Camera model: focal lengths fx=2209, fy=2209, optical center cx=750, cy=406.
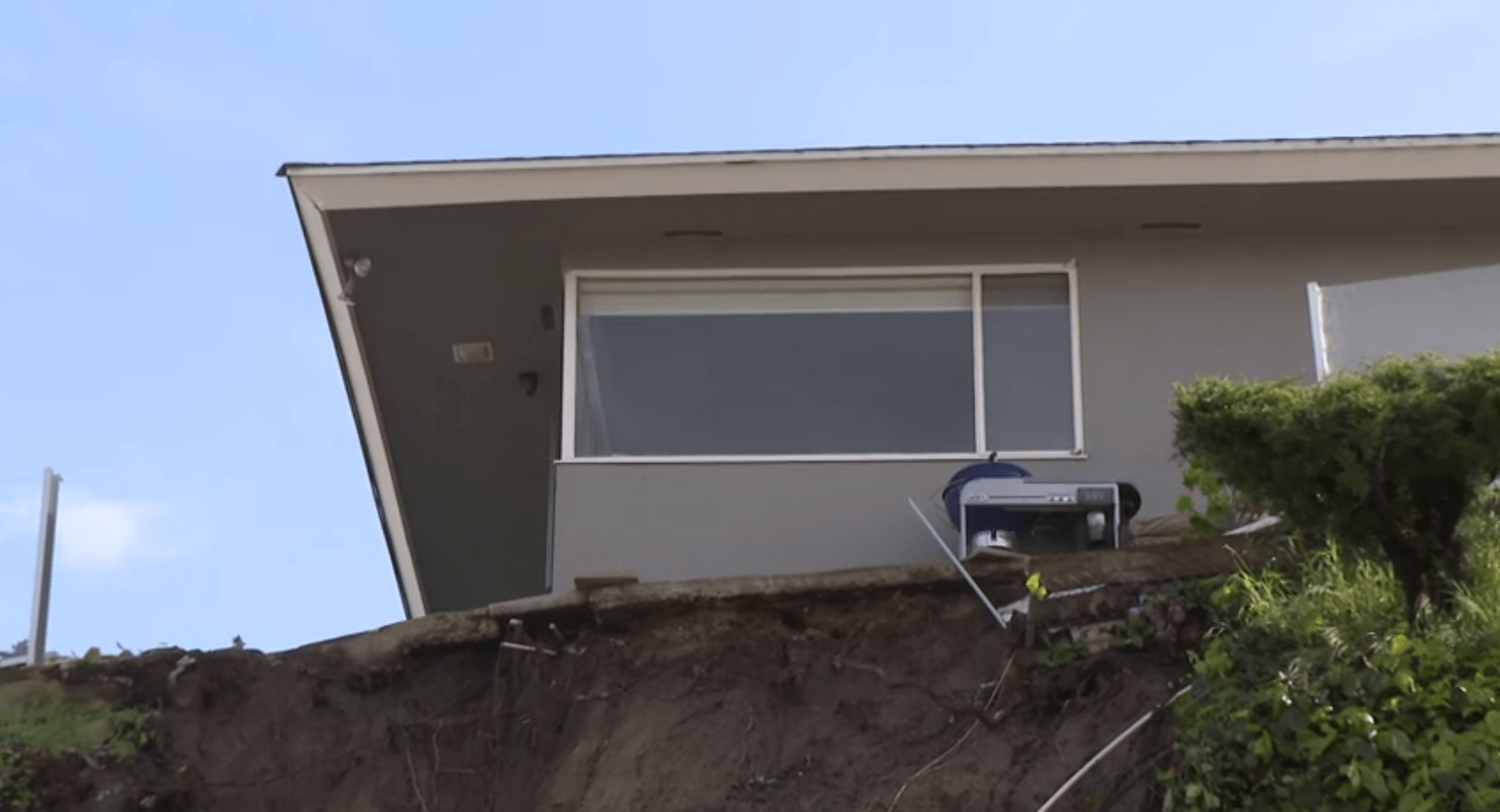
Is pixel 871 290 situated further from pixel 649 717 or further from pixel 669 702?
pixel 649 717

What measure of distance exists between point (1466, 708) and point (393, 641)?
5.10 meters

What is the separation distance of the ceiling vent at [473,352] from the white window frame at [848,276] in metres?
1.35

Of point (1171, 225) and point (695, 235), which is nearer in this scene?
point (1171, 225)

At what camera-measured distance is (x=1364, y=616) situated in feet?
28.1

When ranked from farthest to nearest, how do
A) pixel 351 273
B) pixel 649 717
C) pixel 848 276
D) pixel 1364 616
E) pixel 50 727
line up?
pixel 351 273 < pixel 848 276 < pixel 50 727 < pixel 649 717 < pixel 1364 616

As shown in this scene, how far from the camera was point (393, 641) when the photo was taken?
34.9ft

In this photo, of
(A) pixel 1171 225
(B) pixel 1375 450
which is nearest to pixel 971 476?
(A) pixel 1171 225

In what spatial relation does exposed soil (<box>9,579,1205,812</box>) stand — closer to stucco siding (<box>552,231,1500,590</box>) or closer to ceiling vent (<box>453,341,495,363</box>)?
stucco siding (<box>552,231,1500,590</box>)

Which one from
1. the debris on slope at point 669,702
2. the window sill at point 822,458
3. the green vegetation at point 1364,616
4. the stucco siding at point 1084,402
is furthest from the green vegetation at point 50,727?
the green vegetation at point 1364,616

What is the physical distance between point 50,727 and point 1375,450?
6.07 m

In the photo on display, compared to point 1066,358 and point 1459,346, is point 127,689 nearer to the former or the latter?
point 1066,358

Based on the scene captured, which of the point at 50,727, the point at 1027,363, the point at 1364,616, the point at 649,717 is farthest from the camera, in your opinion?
the point at 1027,363

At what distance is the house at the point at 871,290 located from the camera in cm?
1208

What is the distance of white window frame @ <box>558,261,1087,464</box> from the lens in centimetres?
1214
